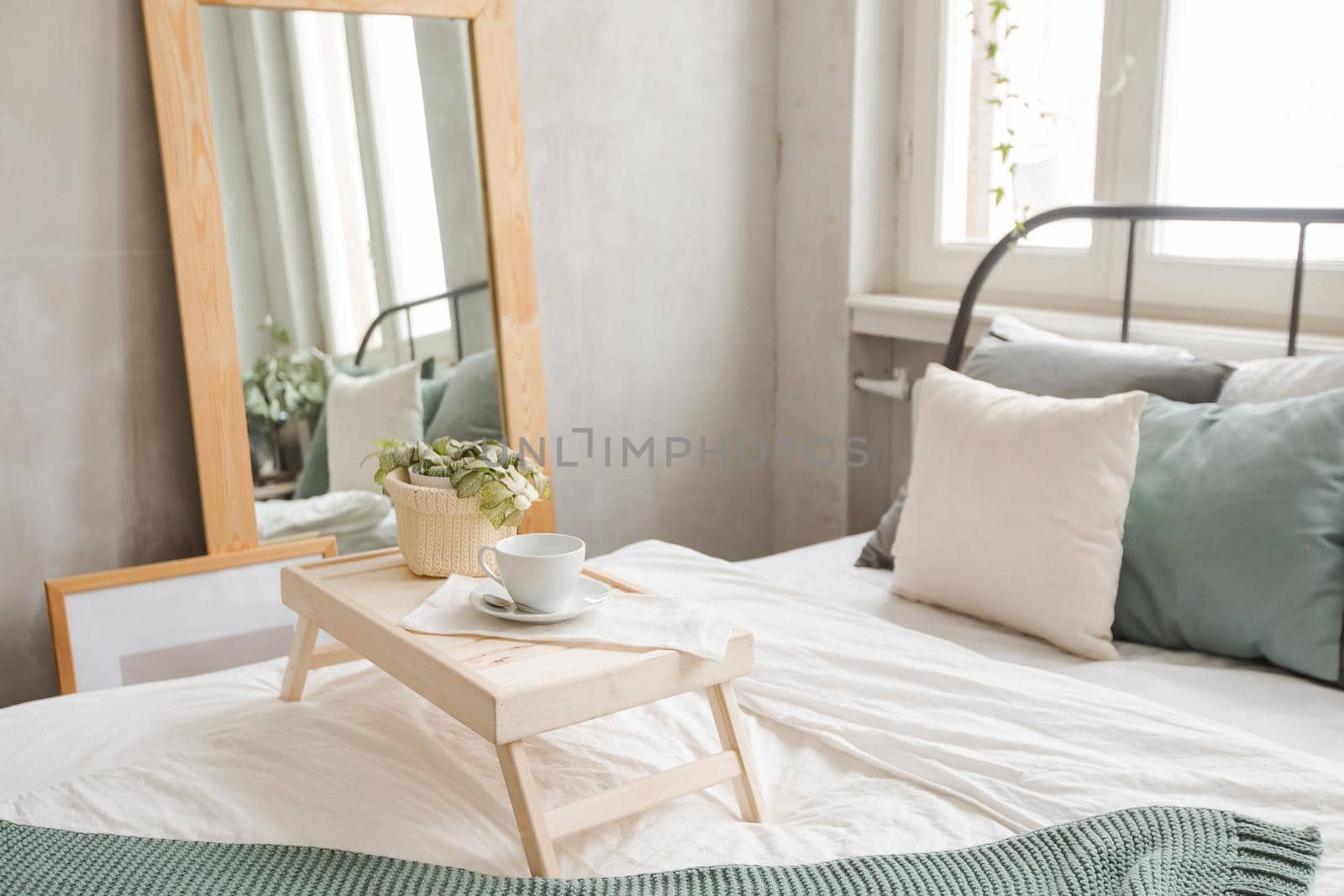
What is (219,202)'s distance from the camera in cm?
211

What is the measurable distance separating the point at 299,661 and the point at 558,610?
1.37 feet

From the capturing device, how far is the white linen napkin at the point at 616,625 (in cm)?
123

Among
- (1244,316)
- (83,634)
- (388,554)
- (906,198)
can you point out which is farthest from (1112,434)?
(83,634)

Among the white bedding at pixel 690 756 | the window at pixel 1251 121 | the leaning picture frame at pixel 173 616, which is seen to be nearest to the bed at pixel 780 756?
the white bedding at pixel 690 756

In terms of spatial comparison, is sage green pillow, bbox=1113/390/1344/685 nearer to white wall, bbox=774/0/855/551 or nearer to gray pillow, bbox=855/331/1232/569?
gray pillow, bbox=855/331/1232/569

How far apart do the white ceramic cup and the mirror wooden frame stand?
1.05 metres

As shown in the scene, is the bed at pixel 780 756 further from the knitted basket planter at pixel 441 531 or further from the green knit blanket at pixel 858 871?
the knitted basket planter at pixel 441 531

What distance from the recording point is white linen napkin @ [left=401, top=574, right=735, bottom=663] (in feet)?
4.02

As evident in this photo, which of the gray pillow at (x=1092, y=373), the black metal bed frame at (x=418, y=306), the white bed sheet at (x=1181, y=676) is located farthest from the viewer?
the black metal bed frame at (x=418, y=306)

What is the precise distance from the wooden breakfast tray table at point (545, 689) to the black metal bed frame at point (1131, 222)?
120cm

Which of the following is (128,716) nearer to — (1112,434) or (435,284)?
(435,284)

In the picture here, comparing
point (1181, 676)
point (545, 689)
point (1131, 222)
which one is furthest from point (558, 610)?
point (1131, 222)

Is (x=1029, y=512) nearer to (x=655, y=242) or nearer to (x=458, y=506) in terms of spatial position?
(x=458, y=506)

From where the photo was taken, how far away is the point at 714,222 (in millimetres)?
2834
